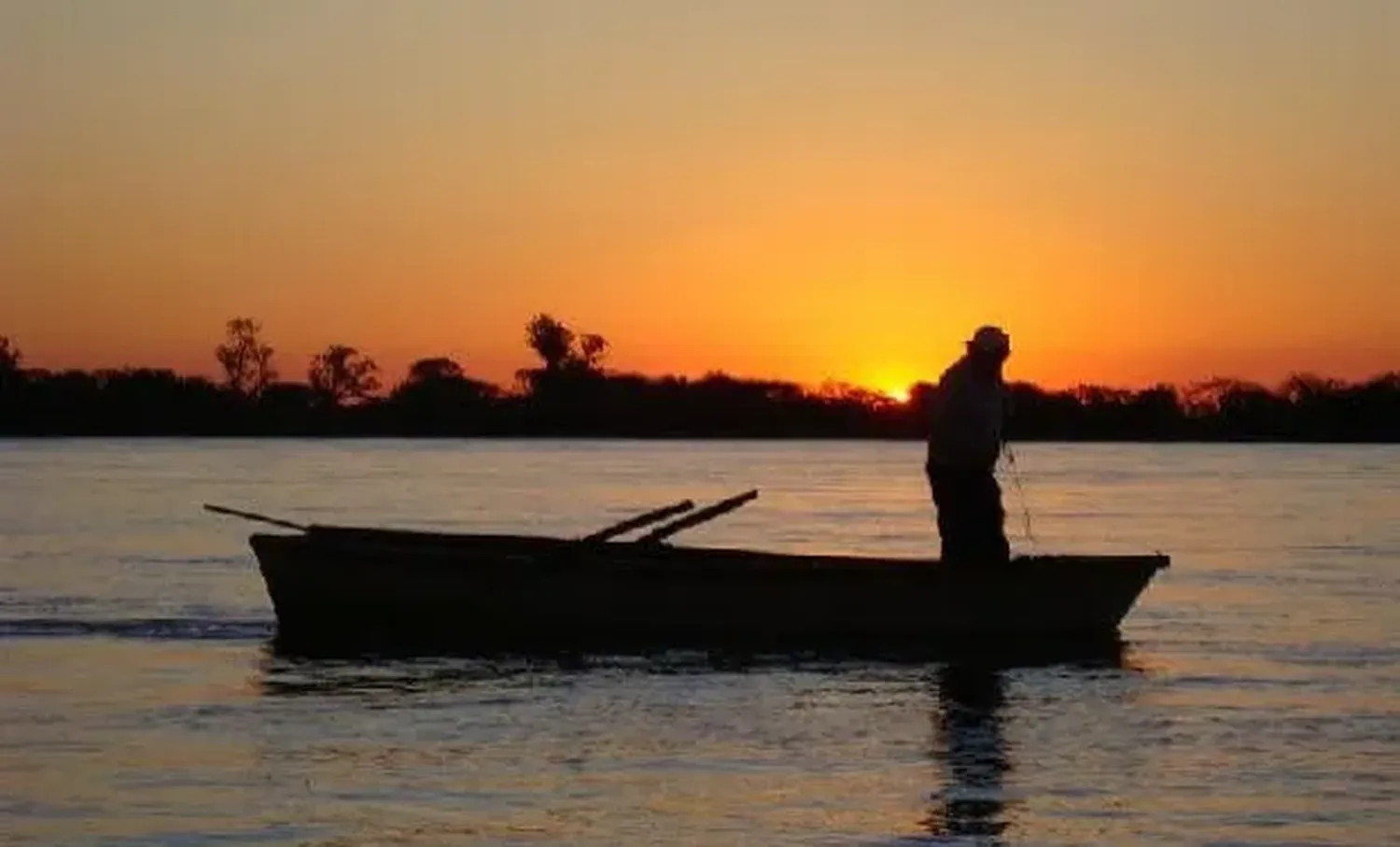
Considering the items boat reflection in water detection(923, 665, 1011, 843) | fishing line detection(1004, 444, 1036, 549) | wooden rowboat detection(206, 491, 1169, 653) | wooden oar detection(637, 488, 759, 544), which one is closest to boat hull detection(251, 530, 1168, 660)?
wooden rowboat detection(206, 491, 1169, 653)

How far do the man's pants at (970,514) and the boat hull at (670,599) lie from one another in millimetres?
151

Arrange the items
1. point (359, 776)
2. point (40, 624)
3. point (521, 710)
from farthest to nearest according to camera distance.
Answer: point (40, 624) → point (521, 710) → point (359, 776)

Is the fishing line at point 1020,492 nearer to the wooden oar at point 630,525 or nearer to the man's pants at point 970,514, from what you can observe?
the man's pants at point 970,514

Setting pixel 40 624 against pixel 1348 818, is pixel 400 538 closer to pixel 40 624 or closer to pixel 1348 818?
pixel 40 624

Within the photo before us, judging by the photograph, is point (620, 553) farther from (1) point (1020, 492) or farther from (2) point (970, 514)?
(1) point (1020, 492)

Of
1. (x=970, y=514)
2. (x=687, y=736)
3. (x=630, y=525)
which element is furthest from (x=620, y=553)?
(x=687, y=736)

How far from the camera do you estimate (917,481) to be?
92688 millimetres

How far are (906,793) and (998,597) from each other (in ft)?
26.0

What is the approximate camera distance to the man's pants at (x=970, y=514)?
21859 millimetres

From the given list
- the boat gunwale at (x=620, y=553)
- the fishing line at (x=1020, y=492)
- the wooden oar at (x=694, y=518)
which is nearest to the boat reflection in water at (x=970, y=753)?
the boat gunwale at (x=620, y=553)

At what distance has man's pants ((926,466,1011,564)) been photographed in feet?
71.7

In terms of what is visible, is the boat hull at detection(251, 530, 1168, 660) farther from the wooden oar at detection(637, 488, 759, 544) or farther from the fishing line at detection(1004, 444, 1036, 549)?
the fishing line at detection(1004, 444, 1036, 549)

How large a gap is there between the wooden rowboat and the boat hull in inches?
0.5

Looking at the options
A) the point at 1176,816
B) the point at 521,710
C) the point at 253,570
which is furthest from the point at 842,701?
the point at 253,570
